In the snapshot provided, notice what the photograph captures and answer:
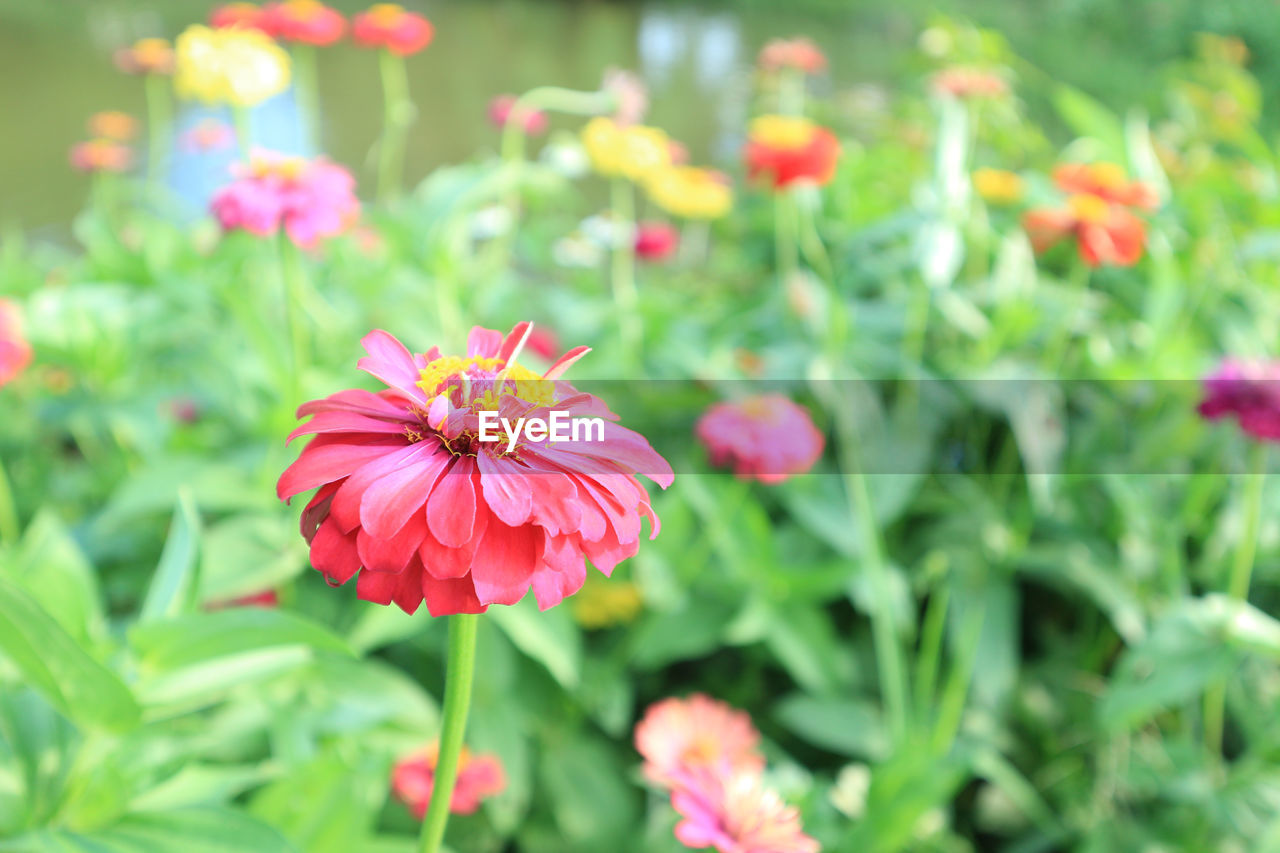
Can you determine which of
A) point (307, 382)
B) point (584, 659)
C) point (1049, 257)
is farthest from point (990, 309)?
point (307, 382)

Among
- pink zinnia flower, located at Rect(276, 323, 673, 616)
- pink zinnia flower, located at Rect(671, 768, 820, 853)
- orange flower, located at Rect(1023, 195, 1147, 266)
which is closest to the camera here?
pink zinnia flower, located at Rect(276, 323, 673, 616)

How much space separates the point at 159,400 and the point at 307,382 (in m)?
0.31

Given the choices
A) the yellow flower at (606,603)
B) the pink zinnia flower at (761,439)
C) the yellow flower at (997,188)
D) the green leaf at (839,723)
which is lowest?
the green leaf at (839,723)

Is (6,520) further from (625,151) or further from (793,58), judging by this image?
(793,58)

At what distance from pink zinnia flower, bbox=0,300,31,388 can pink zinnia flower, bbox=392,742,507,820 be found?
506mm

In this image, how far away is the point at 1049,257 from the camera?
5.04ft

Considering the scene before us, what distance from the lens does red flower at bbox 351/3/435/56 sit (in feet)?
3.88

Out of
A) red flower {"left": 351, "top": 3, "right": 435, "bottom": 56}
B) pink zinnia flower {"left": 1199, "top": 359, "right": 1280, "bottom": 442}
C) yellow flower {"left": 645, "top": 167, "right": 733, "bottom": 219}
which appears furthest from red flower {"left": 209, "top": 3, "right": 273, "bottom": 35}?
pink zinnia flower {"left": 1199, "top": 359, "right": 1280, "bottom": 442}

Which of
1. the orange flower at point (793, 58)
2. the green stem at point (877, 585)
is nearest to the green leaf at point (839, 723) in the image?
the green stem at point (877, 585)

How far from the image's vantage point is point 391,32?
3.90ft

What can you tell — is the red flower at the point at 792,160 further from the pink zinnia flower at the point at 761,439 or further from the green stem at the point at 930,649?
the green stem at the point at 930,649

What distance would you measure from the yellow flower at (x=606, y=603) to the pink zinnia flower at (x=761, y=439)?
214mm

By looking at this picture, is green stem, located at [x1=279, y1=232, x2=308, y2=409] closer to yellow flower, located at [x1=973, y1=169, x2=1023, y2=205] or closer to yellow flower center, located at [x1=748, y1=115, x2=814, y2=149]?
yellow flower center, located at [x1=748, y1=115, x2=814, y2=149]

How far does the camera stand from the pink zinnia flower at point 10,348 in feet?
2.65
